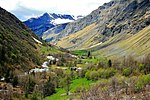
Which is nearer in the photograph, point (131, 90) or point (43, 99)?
point (131, 90)

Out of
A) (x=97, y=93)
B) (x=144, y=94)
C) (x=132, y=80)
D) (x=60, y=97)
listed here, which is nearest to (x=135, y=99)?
(x=144, y=94)

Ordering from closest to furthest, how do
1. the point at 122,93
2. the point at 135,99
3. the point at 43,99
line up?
the point at 135,99, the point at 122,93, the point at 43,99

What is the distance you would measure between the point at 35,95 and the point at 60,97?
1889cm

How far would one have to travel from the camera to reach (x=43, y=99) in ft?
636

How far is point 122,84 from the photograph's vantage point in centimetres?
19850

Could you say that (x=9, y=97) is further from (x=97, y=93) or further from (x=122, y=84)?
(x=122, y=84)

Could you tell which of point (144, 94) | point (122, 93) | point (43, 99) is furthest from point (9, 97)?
point (144, 94)

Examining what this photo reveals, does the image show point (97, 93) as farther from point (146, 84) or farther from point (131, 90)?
point (146, 84)

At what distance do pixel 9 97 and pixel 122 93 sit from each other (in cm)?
6216

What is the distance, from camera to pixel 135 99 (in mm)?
160875

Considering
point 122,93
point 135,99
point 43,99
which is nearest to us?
point 135,99

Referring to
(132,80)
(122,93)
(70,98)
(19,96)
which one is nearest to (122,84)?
(132,80)

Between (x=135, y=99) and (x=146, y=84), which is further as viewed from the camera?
(x=146, y=84)

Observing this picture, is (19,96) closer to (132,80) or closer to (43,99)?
(43,99)
